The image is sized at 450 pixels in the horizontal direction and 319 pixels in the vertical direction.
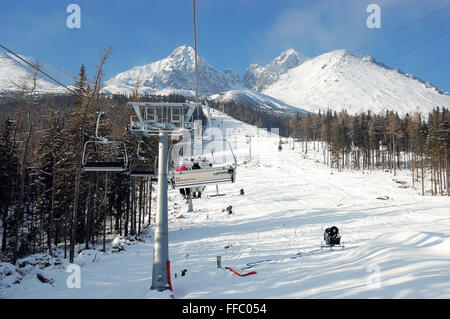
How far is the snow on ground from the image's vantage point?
8391 mm

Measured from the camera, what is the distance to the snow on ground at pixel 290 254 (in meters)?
8.39

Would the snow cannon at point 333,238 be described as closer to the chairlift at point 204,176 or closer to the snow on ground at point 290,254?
the snow on ground at point 290,254

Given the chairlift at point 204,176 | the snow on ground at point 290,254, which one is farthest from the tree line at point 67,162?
the chairlift at point 204,176

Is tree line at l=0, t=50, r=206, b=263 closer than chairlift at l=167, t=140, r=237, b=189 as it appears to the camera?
No

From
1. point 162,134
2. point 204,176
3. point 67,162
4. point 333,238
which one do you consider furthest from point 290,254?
point 67,162

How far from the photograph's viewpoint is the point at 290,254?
14039 mm

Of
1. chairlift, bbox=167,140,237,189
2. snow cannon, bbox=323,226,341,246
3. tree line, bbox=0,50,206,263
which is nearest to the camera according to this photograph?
chairlift, bbox=167,140,237,189

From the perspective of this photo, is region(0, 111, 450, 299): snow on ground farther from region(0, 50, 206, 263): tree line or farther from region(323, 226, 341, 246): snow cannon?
region(0, 50, 206, 263): tree line

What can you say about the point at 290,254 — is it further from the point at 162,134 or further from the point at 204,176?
the point at 162,134

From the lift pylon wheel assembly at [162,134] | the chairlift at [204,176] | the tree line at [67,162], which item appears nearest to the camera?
the lift pylon wheel assembly at [162,134]

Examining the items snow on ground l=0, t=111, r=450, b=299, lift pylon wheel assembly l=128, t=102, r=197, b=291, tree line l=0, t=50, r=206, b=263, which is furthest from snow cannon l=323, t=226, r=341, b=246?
tree line l=0, t=50, r=206, b=263
